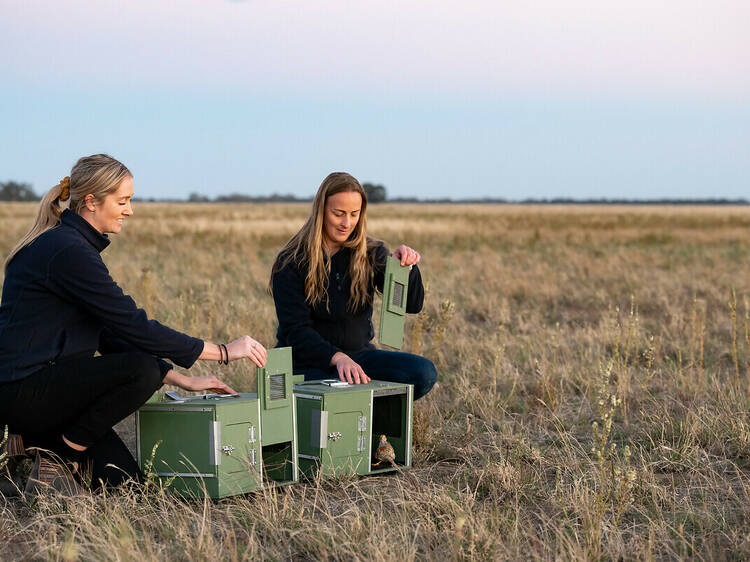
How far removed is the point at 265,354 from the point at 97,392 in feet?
2.34

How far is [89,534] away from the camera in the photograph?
286 centimetres

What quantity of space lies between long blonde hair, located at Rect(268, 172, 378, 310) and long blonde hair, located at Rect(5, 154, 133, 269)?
3.36ft

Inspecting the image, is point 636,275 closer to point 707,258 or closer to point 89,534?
point 707,258

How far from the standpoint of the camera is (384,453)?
400 centimetres

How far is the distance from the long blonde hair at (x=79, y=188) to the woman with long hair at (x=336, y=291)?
104cm

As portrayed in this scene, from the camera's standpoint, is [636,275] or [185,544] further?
[636,275]

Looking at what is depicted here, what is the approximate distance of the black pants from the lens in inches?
135

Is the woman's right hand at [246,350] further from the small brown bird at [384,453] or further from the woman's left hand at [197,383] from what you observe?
the small brown bird at [384,453]

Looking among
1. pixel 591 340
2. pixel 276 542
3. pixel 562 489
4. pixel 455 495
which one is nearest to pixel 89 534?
pixel 276 542

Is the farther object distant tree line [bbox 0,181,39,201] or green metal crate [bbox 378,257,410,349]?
distant tree line [bbox 0,181,39,201]

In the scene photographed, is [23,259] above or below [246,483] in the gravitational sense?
above

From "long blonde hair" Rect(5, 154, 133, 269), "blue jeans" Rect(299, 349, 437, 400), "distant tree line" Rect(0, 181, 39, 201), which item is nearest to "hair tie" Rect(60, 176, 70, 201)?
"long blonde hair" Rect(5, 154, 133, 269)

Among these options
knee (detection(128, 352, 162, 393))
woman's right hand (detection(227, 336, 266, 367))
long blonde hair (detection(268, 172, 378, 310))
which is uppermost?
long blonde hair (detection(268, 172, 378, 310))

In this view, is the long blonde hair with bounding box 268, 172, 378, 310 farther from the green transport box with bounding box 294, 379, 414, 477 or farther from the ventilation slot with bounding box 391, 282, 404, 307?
the green transport box with bounding box 294, 379, 414, 477
